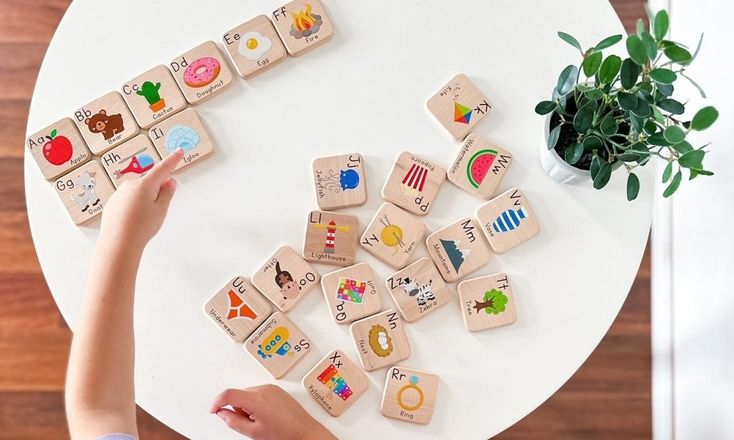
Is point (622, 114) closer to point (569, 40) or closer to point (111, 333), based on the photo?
point (569, 40)

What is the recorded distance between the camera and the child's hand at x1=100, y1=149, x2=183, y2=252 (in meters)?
0.88

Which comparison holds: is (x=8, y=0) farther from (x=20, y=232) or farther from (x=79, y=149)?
(x=79, y=149)

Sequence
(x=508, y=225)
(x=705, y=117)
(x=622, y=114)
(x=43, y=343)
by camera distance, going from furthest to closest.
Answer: (x=43, y=343) < (x=508, y=225) < (x=622, y=114) < (x=705, y=117)

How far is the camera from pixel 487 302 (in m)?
→ 0.94

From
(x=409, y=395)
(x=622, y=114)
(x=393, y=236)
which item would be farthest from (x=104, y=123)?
(x=622, y=114)

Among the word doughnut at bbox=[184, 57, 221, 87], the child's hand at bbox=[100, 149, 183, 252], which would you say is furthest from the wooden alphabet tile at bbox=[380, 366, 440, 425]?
the word doughnut at bbox=[184, 57, 221, 87]

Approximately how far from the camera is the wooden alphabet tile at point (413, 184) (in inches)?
37.5

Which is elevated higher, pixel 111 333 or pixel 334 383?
pixel 111 333

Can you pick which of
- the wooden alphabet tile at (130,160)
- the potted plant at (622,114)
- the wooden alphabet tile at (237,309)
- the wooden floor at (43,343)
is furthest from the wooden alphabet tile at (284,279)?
the wooden floor at (43,343)

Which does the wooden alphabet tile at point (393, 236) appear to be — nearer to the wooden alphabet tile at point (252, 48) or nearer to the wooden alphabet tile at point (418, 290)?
the wooden alphabet tile at point (418, 290)

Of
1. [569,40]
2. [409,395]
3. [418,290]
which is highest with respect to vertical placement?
[569,40]

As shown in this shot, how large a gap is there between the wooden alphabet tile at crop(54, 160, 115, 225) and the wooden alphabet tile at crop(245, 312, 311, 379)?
29cm

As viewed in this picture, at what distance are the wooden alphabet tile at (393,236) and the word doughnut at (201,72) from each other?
31 centimetres

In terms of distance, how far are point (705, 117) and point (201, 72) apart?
658 mm
